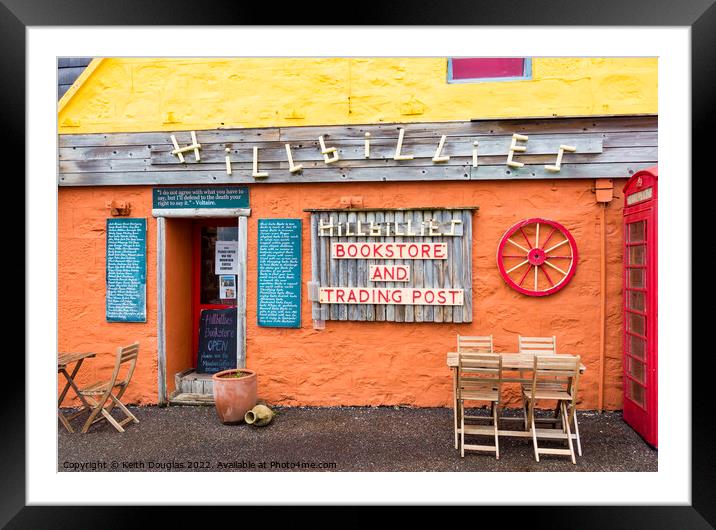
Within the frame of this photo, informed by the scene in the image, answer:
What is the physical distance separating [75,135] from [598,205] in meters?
6.56

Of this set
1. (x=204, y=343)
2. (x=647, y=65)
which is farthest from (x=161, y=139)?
(x=647, y=65)

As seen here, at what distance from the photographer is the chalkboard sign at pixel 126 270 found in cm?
598

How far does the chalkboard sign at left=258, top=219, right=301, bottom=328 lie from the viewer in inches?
229

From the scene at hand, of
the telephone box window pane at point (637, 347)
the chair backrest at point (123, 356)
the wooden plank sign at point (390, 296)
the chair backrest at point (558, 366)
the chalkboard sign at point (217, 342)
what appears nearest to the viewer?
the chair backrest at point (558, 366)

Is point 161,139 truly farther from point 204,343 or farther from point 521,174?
point 521,174

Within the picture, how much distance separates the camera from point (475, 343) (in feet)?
17.7

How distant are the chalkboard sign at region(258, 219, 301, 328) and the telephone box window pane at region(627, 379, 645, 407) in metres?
3.80

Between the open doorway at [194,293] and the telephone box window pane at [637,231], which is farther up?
the telephone box window pane at [637,231]

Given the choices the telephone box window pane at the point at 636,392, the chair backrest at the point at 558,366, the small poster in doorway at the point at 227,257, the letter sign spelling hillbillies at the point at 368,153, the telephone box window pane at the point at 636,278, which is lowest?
the telephone box window pane at the point at 636,392

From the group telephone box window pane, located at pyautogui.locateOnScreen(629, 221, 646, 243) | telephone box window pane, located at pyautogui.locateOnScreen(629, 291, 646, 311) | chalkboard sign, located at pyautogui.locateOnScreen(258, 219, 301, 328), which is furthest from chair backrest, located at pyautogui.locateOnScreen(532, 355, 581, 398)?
chalkboard sign, located at pyautogui.locateOnScreen(258, 219, 301, 328)

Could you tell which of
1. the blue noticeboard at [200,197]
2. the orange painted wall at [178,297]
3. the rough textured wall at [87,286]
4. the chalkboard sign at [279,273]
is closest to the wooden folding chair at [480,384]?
the chalkboard sign at [279,273]

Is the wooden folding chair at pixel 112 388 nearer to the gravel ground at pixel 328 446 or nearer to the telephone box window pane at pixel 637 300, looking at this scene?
the gravel ground at pixel 328 446

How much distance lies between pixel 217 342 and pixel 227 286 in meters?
0.78
